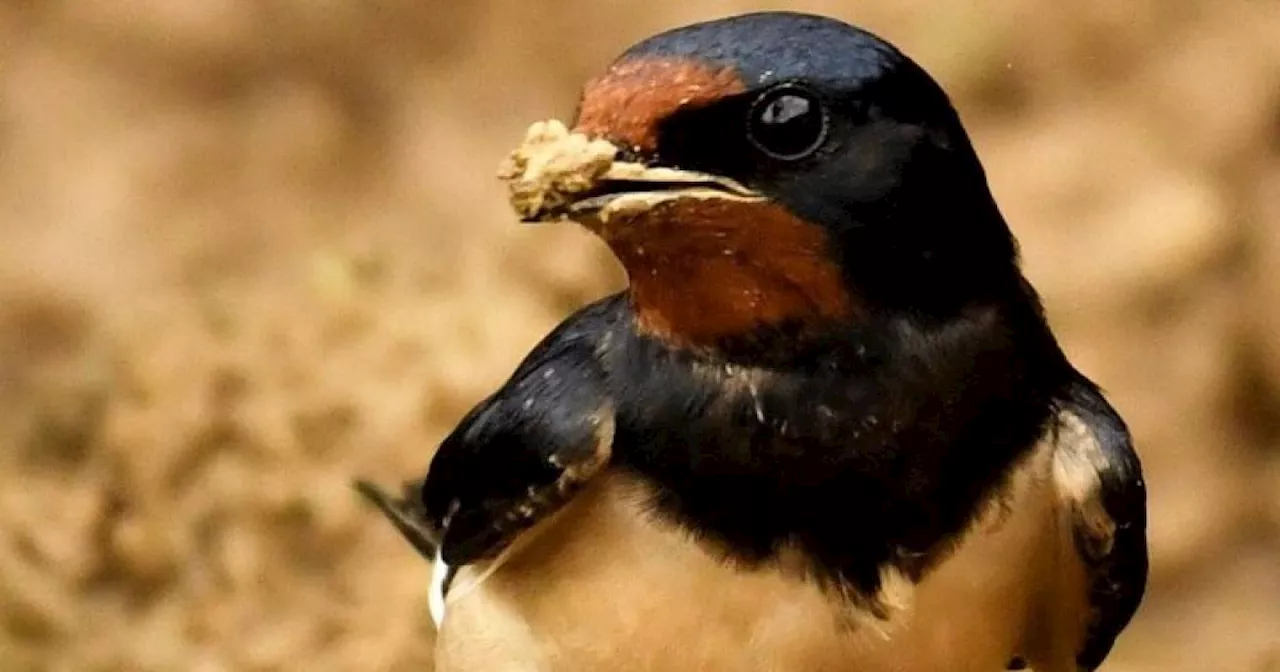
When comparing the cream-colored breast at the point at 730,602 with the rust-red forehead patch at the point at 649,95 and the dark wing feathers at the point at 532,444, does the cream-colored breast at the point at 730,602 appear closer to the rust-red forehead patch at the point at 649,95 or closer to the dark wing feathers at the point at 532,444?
the dark wing feathers at the point at 532,444

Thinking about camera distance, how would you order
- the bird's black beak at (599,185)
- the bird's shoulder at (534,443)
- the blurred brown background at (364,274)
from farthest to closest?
the blurred brown background at (364,274) < the bird's shoulder at (534,443) < the bird's black beak at (599,185)

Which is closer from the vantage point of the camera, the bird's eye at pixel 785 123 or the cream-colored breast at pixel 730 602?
the bird's eye at pixel 785 123

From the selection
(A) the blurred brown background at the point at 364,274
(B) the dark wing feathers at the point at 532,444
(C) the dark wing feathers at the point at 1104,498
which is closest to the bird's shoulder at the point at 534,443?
(B) the dark wing feathers at the point at 532,444

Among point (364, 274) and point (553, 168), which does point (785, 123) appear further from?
point (364, 274)

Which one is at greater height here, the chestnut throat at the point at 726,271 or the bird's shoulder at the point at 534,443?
the chestnut throat at the point at 726,271

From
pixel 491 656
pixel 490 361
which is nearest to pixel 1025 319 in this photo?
pixel 491 656

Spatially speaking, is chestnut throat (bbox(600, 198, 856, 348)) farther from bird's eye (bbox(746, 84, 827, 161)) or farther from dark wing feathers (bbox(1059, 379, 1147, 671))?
dark wing feathers (bbox(1059, 379, 1147, 671))

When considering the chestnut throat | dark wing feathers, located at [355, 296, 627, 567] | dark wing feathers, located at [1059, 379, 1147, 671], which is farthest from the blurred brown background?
the chestnut throat

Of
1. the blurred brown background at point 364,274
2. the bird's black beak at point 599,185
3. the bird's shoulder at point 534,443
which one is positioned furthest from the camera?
the blurred brown background at point 364,274
